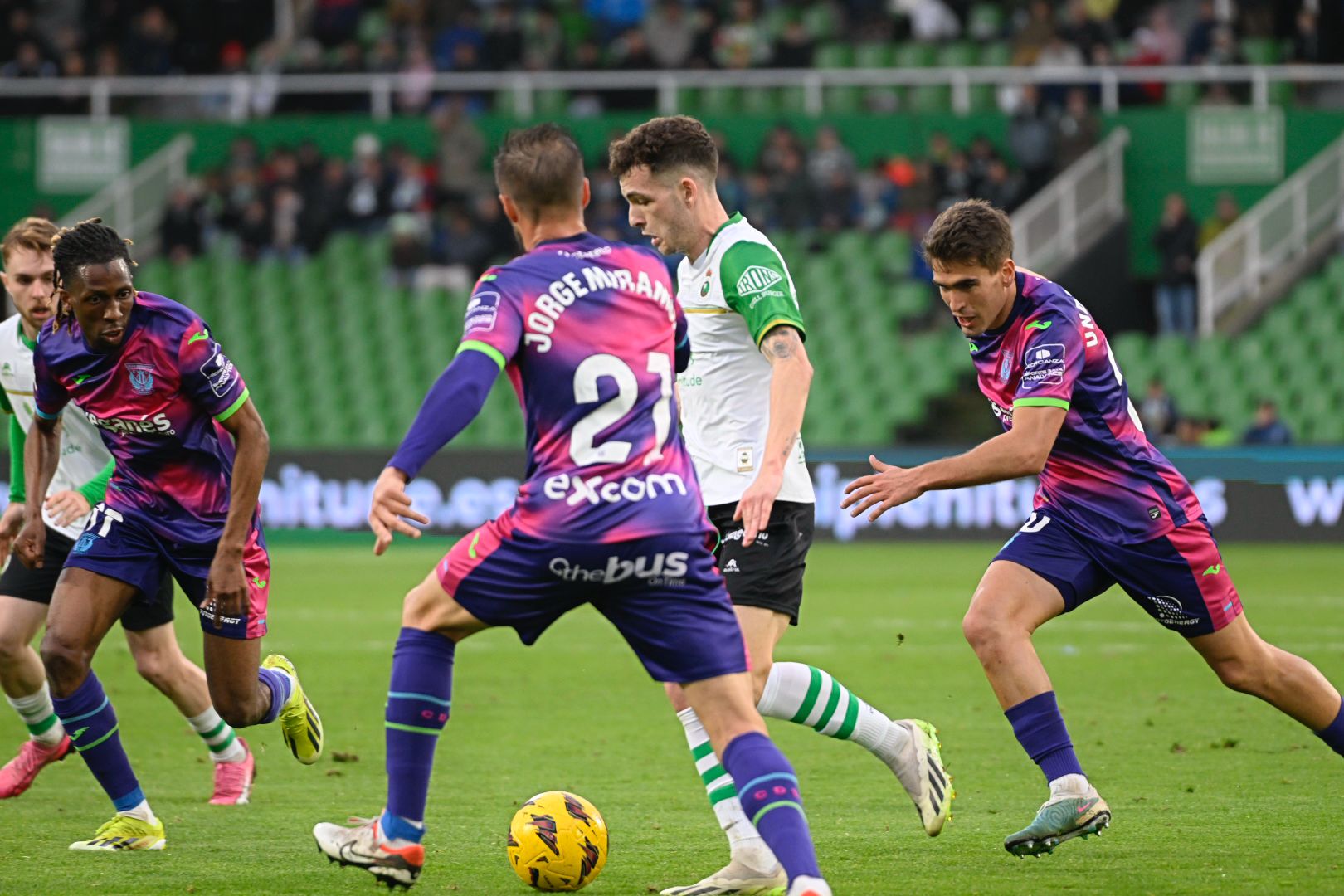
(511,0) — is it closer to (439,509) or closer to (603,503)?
(439,509)

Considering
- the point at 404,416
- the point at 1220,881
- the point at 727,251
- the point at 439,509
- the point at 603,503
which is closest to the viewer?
the point at 603,503

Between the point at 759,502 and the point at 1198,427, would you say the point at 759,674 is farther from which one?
the point at 1198,427

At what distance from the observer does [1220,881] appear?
5.67 metres

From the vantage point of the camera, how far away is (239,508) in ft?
20.8

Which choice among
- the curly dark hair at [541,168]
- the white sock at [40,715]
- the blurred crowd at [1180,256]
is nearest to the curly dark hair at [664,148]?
the curly dark hair at [541,168]

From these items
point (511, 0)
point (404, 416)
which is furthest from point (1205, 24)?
point (404, 416)

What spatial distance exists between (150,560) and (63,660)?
48 cm

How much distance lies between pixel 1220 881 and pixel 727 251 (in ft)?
8.46

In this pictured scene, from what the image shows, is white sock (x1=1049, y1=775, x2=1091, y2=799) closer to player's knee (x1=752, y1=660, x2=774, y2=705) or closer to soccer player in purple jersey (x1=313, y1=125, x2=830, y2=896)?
player's knee (x1=752, y1=660, x2=774, y2=705)

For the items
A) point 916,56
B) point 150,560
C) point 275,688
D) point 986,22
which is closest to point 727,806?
point 275,688

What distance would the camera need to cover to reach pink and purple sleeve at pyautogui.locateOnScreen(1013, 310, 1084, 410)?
600cm

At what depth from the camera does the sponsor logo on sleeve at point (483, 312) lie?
4.88 metres

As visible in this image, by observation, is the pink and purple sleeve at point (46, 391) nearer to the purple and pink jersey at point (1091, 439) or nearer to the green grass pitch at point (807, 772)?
the green grass pitch at point (807, 772)

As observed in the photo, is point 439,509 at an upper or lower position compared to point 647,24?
lower
